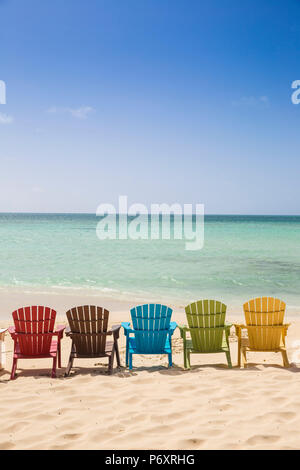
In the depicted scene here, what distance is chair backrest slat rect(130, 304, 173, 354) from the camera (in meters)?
5.69

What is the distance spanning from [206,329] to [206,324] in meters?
0.07

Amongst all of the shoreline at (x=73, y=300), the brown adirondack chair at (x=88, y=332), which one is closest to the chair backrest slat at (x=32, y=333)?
the brown adirondack chair at (x=88, y=332)

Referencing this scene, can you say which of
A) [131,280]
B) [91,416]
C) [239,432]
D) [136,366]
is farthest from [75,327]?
[131,280]

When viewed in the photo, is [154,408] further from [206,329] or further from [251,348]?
[251,348]

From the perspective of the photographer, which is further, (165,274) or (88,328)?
(165,274)

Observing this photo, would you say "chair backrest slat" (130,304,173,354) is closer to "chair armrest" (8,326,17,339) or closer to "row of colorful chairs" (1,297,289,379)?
"row of colorful chairs" (1,297,289,379)

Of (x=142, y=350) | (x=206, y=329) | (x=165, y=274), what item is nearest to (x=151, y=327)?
(x=142, y=350)

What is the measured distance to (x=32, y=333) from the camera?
18.0 ft

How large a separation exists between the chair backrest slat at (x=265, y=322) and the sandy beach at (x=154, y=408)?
12.3 inches

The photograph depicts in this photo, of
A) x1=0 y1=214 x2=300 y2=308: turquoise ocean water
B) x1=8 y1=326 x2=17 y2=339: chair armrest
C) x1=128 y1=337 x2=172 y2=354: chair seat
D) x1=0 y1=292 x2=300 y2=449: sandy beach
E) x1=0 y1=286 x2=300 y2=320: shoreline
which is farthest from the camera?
x1=0 y1=214 x2=300 y2=308: turquoise ocean water

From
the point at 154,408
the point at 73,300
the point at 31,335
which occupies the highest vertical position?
A: the point at 31,335

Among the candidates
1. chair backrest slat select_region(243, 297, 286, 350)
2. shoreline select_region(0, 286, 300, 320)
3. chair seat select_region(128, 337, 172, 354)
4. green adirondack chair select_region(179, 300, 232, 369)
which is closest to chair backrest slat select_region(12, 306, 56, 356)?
chair seat select_region(128, 337, 172, 354)

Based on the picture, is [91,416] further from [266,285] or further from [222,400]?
[266,285]

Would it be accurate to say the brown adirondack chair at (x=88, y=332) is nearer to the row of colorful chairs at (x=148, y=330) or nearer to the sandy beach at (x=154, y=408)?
the row of colorful chairs at (x=148, y=330)
